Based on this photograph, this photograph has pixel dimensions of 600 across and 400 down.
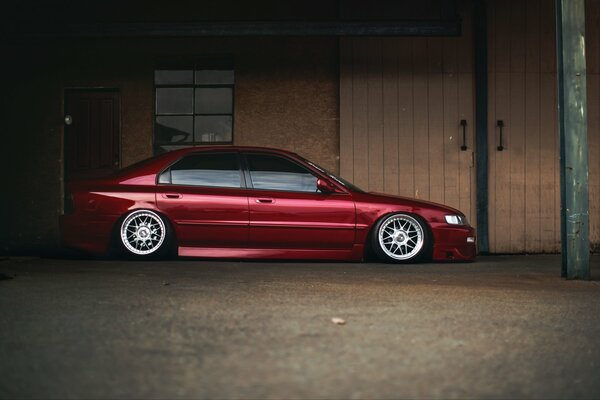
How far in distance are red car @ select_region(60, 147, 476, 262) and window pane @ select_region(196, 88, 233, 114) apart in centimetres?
335

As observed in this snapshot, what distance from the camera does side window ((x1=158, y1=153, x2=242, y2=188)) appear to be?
10.1 metres

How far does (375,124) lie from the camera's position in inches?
521

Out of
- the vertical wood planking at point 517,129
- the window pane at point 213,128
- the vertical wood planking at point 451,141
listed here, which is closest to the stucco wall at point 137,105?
the window pane at point 213,128

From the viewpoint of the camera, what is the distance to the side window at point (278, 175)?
396 inches

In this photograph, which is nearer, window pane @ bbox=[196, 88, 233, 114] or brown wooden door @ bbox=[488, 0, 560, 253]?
brown wooden door @ bbox=[488, 0, 560, 253]

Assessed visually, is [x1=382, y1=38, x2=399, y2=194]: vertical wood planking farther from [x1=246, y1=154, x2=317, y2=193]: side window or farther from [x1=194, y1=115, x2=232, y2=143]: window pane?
[x1=246, y1=154, x2=317, y2=193]: side window

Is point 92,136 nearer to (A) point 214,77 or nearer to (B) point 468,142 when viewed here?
(A) point 214,77

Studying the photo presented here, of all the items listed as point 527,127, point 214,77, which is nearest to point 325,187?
point 214,77

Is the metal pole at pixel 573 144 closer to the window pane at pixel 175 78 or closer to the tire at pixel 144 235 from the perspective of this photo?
the tire at pixel 144 235

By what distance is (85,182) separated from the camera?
10.2 m

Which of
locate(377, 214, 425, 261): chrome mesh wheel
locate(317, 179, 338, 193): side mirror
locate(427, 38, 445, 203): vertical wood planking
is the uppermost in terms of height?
locate(427, 38, 445, 203): vertical wood planking

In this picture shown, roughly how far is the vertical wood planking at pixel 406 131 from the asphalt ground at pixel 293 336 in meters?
4.86

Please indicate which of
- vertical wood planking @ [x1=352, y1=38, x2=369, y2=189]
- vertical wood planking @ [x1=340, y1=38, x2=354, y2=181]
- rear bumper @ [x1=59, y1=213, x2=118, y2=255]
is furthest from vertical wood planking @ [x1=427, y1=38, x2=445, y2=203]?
rear bumper @ [x1=59, y1=213, x2=118, y2=255]

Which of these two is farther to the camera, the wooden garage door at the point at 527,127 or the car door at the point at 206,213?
the wooden garage door at the point at 527,127
